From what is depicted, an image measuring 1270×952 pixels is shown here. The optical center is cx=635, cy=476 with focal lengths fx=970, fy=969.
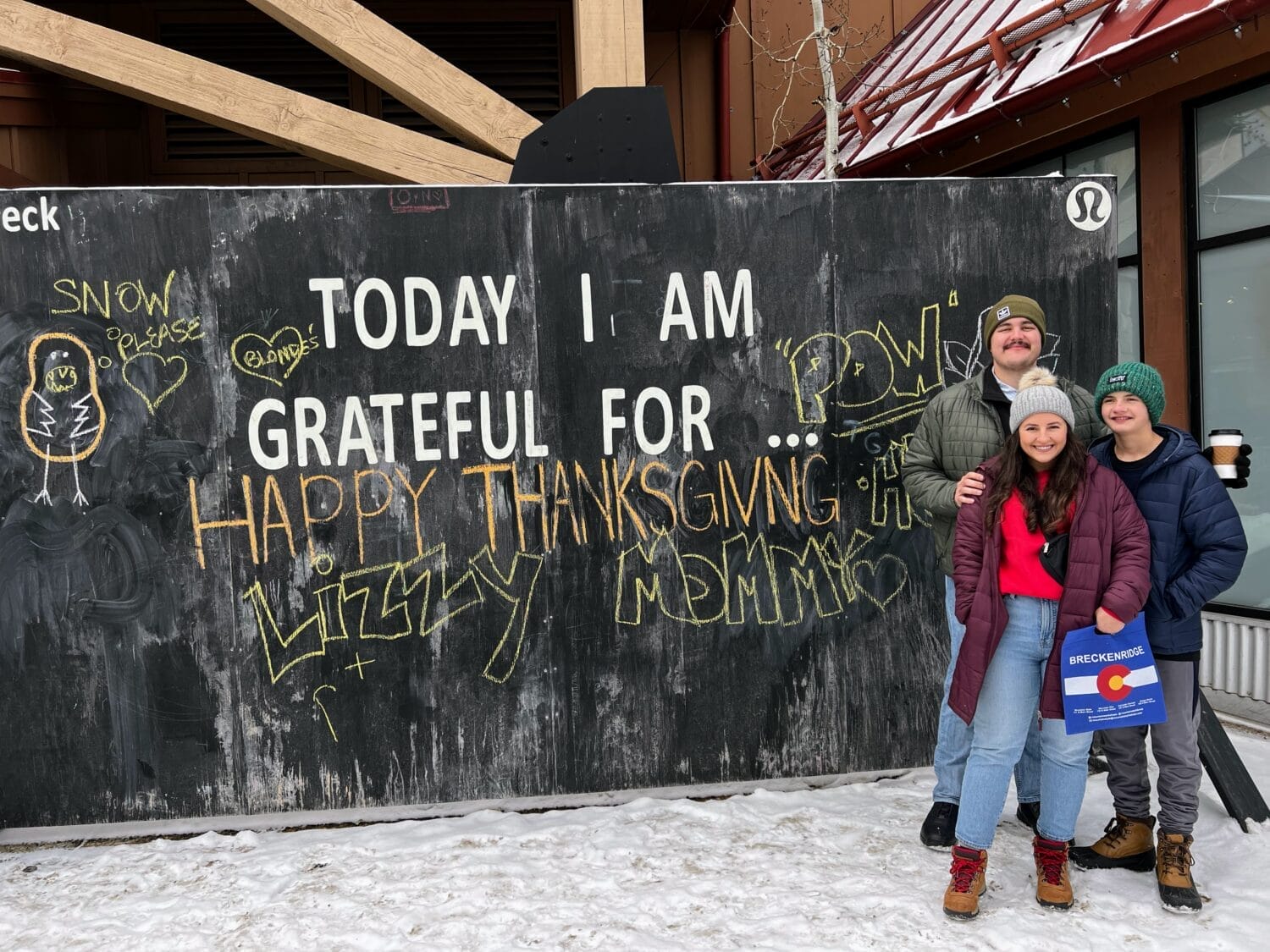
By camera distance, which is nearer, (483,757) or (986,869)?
(986,869)

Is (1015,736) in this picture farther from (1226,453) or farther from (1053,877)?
(1226,453)

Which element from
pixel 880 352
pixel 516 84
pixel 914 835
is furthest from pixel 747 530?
pixel 516 84

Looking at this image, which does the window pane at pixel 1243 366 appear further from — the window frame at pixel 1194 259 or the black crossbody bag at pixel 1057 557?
the black crossbody bag at pixel 1057 557

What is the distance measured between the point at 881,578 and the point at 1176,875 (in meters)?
1.53

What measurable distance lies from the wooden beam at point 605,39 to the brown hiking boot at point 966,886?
3985 mm

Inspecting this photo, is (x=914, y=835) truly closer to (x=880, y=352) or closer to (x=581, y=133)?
(x=880, y=352)

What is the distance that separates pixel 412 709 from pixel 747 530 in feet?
5.23

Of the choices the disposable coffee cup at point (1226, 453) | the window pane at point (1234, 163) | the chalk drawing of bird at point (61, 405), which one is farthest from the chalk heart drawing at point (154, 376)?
the window pane at point (1234, 163)

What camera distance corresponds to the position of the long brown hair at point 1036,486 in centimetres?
301

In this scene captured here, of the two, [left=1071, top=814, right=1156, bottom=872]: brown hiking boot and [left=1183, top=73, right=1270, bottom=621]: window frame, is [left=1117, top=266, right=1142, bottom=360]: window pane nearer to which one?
[left=1183, top=73, right=1270, bottom=621]: window frame

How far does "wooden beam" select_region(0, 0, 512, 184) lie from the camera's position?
17.3 ft

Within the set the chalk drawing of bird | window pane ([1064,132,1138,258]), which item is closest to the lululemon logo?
window pane ([1064,132,1138,258])

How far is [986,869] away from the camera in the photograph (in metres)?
3.40

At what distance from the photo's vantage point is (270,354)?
12.9 feet
